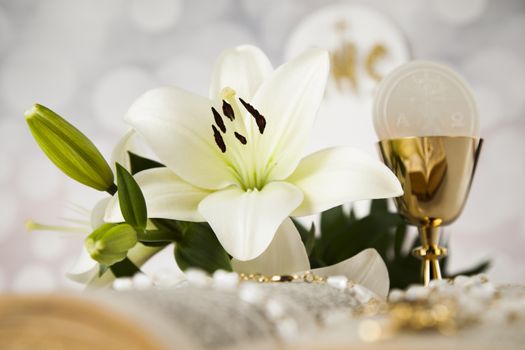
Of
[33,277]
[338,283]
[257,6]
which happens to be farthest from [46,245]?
[338,283]

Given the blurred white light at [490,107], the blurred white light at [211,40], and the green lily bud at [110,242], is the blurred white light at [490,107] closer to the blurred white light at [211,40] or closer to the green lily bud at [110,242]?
the blurred white light at [211,40]

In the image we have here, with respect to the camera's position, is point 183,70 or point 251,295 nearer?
point 251,295

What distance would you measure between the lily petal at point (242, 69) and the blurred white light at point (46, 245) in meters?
1.87

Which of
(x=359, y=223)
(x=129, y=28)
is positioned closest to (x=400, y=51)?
(x=129, y=28)

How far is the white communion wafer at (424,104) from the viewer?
18.4 inches

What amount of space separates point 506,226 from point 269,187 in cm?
182

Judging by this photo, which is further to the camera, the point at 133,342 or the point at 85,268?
the point at 85,268

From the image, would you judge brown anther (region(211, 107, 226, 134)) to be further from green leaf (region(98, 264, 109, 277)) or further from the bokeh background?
the bokeh background

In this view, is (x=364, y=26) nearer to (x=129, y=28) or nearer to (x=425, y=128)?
(x=129, y=28)

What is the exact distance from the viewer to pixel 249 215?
0.38 metres

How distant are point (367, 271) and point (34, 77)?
215 centimetres

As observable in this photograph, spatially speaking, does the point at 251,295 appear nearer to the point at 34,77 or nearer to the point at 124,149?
the point at 124,149

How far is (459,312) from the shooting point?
207 millimetres

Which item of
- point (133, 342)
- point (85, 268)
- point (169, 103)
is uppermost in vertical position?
point (169, 103)
